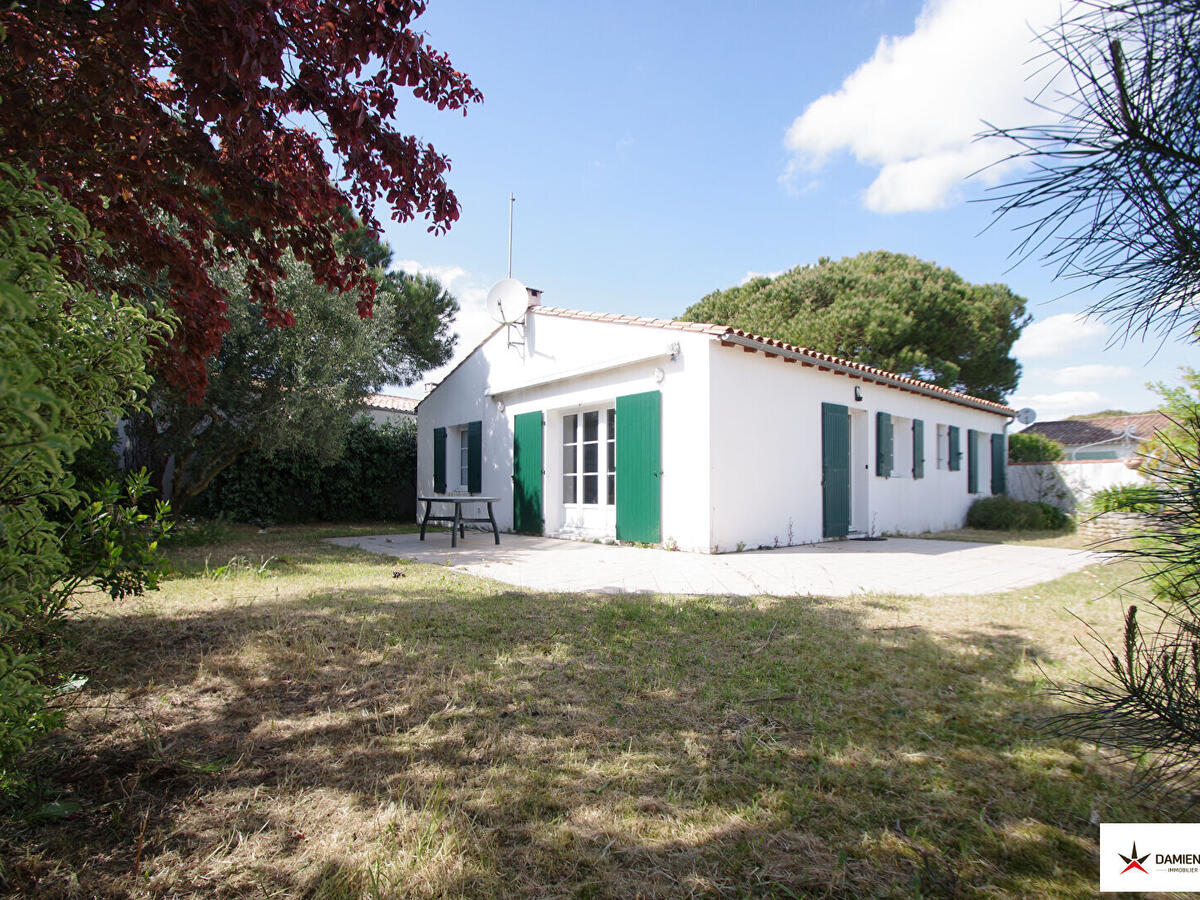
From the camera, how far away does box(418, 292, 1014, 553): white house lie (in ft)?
24.7

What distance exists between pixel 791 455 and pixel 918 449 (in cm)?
423

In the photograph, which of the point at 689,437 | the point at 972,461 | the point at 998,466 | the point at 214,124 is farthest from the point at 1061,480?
the point at 214,124

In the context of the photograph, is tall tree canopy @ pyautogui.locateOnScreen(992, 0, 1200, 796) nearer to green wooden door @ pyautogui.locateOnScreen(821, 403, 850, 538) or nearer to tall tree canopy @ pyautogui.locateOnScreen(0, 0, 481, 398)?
tall tree canopy @ pyautogui.locateOnScreen(0, 0, 481, 398)

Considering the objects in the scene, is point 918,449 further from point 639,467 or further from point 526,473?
point 526,473

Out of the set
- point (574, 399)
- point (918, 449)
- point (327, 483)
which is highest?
point (574, 399)

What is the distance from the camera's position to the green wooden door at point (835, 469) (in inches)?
351

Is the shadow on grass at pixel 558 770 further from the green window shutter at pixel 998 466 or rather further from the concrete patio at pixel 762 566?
the green window shutter at pixel 998 466

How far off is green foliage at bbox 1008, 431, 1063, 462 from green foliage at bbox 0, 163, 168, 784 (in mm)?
20634

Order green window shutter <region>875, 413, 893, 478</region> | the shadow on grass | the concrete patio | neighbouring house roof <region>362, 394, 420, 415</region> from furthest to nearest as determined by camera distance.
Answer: neighbouring house roof <region>362, 394, 420, 415</region> < green window shutter <region>875, 413, 893, 478</region> < the concrete patio < the shadow on grass

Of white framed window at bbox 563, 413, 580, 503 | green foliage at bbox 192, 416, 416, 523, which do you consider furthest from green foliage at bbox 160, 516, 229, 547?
white framed window at bbox 563, 413, 580, 503

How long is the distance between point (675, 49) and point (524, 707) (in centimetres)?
772

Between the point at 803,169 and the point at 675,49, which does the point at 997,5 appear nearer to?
the point at 675,49

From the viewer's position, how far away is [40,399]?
801mm

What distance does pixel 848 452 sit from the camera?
9.45m
